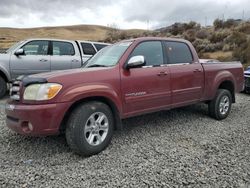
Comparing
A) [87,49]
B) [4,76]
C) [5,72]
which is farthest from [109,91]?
[87,49]

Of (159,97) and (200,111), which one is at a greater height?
(159,97)

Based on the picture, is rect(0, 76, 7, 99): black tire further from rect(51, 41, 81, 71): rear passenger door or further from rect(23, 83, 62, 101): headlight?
rect(23, 83, 62, 101): headlight

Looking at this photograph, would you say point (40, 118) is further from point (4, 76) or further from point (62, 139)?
point (4, 76)

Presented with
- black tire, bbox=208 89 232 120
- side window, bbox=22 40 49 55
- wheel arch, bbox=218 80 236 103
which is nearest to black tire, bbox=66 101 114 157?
black tire, bbox=208 89 232 120

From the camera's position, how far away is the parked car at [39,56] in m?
9.94

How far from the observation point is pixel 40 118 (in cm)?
461

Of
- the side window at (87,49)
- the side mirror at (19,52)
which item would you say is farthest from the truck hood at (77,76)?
the side window at (87,49)

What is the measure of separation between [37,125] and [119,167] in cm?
130

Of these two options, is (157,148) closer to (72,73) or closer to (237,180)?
(237,180)

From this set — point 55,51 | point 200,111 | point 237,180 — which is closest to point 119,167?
point 237,180

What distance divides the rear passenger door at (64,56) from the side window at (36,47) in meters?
0.24

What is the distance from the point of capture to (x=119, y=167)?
4578 millimetres

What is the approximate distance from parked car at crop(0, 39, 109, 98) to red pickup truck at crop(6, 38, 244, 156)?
14.7 ft

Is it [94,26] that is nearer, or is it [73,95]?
[73,95]
